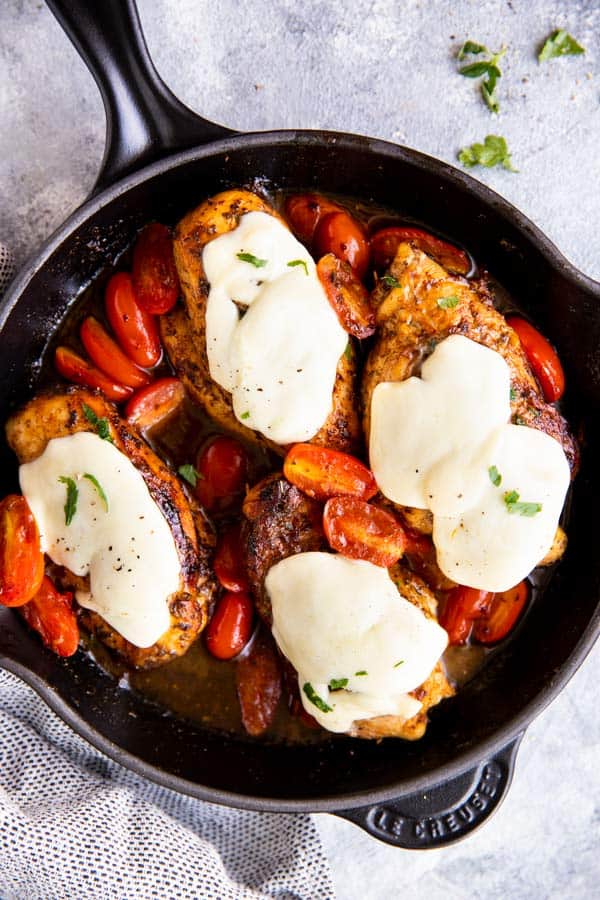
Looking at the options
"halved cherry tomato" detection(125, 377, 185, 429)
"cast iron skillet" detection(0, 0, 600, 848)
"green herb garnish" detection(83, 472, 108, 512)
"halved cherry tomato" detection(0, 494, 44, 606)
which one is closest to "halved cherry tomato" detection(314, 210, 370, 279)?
"cast iron skillet" detection(0, 0, 600, 848)

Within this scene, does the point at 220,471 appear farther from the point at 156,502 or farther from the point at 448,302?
the point at 448,302

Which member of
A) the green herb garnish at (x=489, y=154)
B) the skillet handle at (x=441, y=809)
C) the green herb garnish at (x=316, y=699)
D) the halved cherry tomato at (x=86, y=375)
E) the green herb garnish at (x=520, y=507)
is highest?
the green herb garnish at (x=489, y=154)

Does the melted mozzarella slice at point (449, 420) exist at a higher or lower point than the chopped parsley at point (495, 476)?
higher

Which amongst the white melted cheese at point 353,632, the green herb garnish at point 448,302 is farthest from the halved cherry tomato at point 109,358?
the green herb garnish at point 448,302

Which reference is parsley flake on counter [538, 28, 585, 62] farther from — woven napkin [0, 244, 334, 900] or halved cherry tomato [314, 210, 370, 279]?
woven napkin [0, 244, 334, 900]

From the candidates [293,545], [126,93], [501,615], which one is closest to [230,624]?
[293,545]

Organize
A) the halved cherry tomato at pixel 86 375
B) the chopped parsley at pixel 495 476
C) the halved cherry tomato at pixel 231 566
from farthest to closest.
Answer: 1. the halved cherry tomato at pixel 86 375
2. the halved cherry tomato at pixel 231 566
3. the chopped parsley at pixel 495 476

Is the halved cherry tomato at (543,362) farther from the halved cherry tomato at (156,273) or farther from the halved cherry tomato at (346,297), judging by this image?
the halved cherry tomato at (156,273)

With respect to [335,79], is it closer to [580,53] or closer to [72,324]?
[580,53]
